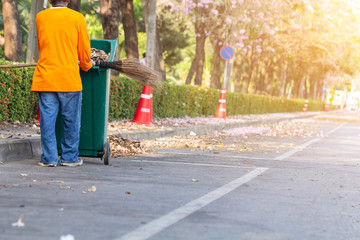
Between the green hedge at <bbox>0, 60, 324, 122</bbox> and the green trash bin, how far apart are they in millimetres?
1210

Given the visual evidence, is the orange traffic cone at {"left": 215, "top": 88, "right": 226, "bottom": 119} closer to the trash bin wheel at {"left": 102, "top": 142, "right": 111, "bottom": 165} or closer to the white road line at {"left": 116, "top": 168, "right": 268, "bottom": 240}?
the trash bin wheel at {"left": 102, "top": 142, "right": 111, "bottom": 165}

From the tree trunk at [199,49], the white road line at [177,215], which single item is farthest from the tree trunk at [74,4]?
the tree trunk at [199,49]

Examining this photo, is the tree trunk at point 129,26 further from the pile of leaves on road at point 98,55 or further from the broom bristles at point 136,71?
the pile of leaves on road at point 98,55

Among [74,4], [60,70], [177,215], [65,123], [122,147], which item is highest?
[74,4]

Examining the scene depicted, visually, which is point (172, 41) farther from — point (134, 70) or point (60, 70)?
point (60, 70)

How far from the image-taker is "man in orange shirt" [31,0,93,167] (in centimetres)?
751

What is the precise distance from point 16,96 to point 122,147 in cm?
223

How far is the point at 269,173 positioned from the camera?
27.6 feet

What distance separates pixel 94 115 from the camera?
26.9 ft

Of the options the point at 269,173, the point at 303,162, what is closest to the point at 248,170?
the point at 269,173

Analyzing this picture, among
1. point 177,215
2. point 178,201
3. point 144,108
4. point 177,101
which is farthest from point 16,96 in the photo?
point 177,101

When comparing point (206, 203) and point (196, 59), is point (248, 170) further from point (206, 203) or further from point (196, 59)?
point (196, 59)

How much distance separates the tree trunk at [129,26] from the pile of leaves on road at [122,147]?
1109 cm

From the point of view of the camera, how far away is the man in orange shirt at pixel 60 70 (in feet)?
24.6
